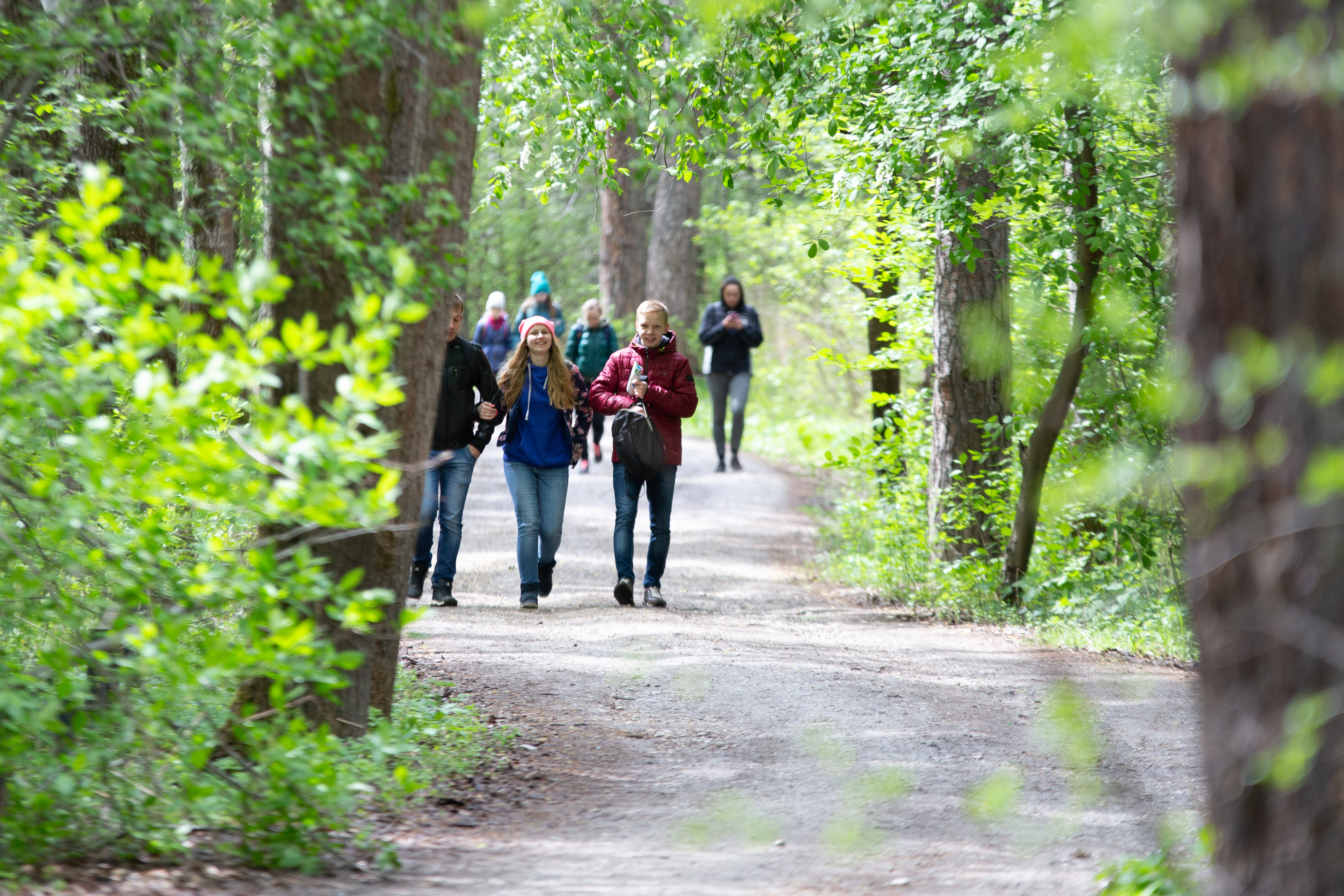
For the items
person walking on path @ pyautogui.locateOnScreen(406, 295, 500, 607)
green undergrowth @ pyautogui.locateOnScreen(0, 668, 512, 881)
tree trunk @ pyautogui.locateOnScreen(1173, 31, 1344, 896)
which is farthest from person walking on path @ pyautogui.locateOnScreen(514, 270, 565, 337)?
tree trunk @ pyautogui.locateOnScreen(1173, 31, 1344, 896)

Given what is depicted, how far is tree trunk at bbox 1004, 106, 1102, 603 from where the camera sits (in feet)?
24.2

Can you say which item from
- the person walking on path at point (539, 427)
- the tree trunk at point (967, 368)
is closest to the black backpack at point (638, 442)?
the person walking on path at point (539, 427)

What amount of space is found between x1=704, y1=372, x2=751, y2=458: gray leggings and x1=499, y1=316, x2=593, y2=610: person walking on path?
608 centimetres

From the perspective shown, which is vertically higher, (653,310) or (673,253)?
(673,253)

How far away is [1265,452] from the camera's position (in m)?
2.45

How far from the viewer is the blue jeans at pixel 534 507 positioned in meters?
8.84

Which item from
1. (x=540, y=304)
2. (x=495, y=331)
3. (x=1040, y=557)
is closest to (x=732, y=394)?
(x=540, y=304)

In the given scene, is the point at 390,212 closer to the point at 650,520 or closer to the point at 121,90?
the point at 121,90

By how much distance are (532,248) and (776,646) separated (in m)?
23.7

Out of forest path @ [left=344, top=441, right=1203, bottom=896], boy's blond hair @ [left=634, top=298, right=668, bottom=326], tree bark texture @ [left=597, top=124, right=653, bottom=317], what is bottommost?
forest path @ [left=344, top=441, right=1203, bottom=896]

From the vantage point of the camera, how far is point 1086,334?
7.68 metres

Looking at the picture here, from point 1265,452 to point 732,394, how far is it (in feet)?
43.1

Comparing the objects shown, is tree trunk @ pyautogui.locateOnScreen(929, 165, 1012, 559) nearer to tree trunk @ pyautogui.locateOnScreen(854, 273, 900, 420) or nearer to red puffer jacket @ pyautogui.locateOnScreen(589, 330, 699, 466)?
tree trunk @ pyautogui.locateOnScreen(854, 273, 900, 420)

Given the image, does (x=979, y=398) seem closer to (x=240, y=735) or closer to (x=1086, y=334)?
(x=1086, y=334)
